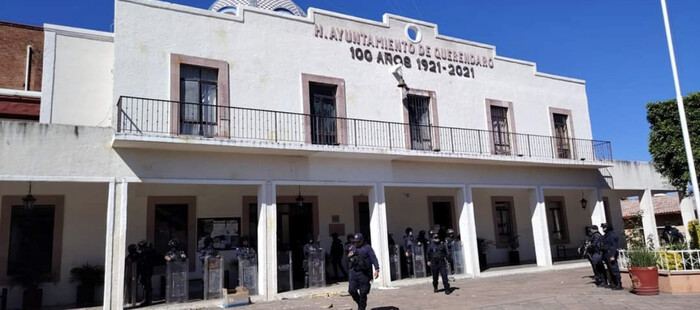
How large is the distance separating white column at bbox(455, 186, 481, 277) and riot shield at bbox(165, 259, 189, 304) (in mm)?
8084

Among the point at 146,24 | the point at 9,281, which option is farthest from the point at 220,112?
the point at 9,281

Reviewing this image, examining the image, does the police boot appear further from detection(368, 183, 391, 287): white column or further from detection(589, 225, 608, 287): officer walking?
detection(368, 183, 391, 287): white column

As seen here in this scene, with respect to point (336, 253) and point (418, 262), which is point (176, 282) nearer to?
point (336, 253)

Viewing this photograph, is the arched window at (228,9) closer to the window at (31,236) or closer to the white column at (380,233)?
the white column at (380,233)

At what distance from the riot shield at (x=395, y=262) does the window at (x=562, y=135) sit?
7.85m

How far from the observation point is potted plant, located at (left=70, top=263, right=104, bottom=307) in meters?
11.9

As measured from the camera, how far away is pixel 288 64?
13570 millimetres

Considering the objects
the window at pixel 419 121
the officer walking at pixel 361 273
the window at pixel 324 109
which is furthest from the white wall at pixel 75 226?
the window at pixel 419 121

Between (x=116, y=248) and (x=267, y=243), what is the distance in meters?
3.30

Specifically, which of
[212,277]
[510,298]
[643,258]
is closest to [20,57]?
[212,277]

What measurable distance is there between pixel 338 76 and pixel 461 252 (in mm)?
6417

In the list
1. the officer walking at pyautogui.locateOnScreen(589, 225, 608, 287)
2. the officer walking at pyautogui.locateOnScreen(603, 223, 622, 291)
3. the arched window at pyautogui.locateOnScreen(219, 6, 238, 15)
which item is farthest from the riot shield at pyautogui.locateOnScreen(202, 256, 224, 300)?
the officer walking at pyautogui.locateOnScreen(603, 223, 622, 291)

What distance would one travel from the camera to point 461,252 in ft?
49.9

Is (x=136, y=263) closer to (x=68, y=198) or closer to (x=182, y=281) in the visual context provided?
(x=182, y=281)
